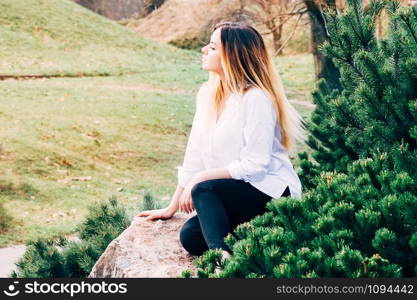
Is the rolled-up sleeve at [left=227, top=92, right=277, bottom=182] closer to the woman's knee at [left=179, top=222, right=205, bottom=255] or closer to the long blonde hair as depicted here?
the long blonde hair

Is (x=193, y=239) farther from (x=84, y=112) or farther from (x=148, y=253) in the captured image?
(x=84, y=112)

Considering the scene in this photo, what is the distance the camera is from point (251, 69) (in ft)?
10.6

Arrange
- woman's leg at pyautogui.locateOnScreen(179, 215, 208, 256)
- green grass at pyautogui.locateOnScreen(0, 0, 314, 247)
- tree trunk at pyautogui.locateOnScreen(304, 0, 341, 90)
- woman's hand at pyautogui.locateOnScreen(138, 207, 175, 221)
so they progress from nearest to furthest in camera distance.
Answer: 1. woman's leg at pyautogui.locateOnScreen(179, 215, 208, 256)
2. woman's hand at pyautogui.locateOnScreen(138, 207, 175, 221)
3. green grass at pyautogui.locateOnScreen(0, 0, 314, 247)
4. tree trunk at pyautogui.locateOnScreen(304, 0, 341, 90)

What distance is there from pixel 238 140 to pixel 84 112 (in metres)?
9.94

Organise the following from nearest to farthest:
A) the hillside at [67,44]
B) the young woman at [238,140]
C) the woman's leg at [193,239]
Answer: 1. the young woman at [238,140]
2. the woman's leg at [193,239]
3. the hillside at [67,44]

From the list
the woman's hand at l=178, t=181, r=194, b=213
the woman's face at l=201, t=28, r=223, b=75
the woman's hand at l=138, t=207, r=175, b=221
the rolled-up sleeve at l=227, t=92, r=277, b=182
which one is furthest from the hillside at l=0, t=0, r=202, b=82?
the rolled-up sleeve at l=227, t=92, r=277, b=182

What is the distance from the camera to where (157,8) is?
932 inches

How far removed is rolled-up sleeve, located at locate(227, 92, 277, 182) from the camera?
3.07 meters

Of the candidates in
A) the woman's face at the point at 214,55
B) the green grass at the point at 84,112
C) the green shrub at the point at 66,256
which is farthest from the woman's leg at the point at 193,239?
the green grass at the point at 84,112

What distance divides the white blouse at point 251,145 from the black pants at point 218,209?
5 centimetres

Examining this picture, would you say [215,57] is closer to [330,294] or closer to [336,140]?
[336,140]

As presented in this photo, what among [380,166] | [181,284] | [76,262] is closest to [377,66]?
[380,166]

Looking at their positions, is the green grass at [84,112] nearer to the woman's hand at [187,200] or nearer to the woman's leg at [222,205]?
the woman's hand at [187,200]

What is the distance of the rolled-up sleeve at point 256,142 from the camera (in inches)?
121
